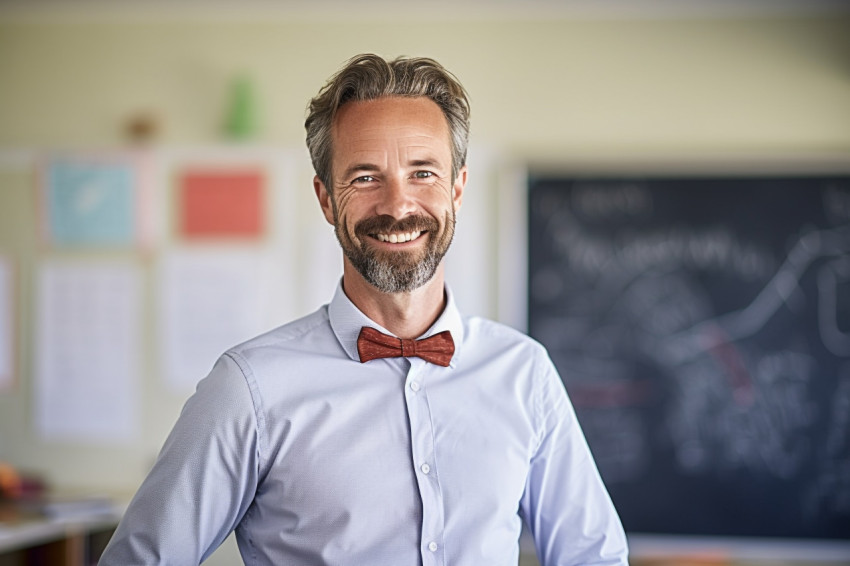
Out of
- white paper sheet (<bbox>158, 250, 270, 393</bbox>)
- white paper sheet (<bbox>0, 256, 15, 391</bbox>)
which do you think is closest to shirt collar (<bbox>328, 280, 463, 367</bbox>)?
white paper sheet (<bbox>158, 250, 270, 393</bbox>)

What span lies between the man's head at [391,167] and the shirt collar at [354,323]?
0.08 metres

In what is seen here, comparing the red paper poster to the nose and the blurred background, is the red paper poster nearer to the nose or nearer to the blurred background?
the blurred background

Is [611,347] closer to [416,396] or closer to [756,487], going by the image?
[756,487]

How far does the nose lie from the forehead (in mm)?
61

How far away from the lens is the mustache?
1.35m

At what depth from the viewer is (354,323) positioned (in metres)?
1.44

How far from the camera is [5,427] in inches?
125

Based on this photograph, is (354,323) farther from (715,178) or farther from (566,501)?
(715,178)

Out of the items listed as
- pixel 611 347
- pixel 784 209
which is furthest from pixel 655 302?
pixel 784 209

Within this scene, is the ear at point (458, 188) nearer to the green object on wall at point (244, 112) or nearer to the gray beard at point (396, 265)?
the gray beard at point (396, 265)

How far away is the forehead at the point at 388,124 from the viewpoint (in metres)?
1.38

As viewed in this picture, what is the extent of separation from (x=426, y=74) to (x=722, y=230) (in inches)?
72.0

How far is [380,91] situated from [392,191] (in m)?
0.17

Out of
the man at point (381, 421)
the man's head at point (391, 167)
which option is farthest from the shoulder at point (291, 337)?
the man's head at point (391, 167)
